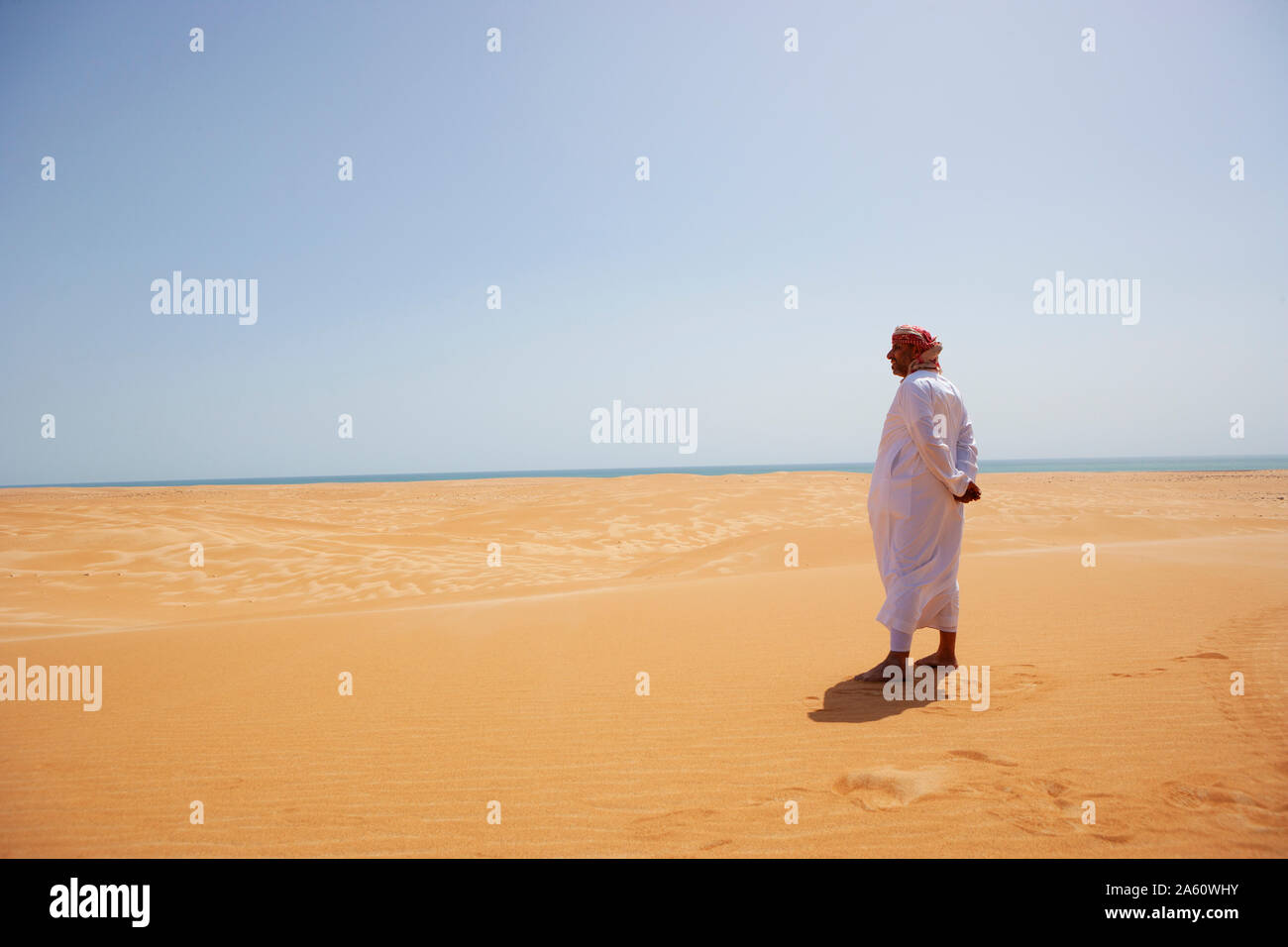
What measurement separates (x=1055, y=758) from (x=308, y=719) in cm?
429

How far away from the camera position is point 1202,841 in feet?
8.59

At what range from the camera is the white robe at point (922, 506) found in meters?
4.73

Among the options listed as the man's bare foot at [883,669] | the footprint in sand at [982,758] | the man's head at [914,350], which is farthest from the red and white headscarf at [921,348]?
the footprint in sand at [982,758]

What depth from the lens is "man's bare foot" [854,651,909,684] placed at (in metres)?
4.80

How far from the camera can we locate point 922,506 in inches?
189

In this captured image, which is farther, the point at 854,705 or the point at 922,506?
the point at 922,506

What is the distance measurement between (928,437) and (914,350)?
2.35 feet

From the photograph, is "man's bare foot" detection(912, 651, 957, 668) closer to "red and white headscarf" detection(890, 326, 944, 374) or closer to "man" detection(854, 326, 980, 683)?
"man" detection(854, 326, 980, 683)

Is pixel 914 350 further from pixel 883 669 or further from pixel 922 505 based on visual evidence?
pixel 883 669

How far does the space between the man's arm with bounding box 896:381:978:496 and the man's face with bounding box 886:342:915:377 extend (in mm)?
282

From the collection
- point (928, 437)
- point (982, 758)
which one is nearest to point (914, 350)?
point (928, 437)

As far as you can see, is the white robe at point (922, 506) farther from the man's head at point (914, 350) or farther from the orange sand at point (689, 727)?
the orange sand at point (689, 727)

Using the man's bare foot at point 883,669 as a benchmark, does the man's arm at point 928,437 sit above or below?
above

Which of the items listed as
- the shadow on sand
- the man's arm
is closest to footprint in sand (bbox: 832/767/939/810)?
the shadow on sand
